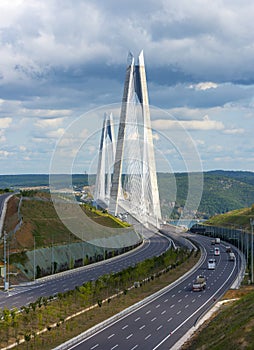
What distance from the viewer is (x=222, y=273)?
51312 millimetres

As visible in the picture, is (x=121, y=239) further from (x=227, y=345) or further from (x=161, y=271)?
(x=227, y=345)

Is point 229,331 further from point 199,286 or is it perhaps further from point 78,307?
point 199,286

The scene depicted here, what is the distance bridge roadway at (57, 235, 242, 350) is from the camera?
26828 mm

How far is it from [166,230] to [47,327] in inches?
3067

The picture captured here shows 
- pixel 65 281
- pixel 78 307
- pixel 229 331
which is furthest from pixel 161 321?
pixel 65 281

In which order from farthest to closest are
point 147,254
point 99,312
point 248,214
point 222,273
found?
point 248,214, point 147,254, point 222,273, point 99,312

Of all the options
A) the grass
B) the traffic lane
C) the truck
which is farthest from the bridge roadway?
the traffic lane

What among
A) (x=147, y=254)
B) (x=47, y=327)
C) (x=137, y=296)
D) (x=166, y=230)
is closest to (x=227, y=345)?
(x=47, y=327)

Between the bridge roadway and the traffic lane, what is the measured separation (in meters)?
5.93

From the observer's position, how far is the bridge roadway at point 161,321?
26.8 m

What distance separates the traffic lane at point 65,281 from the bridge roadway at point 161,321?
5.93 meters

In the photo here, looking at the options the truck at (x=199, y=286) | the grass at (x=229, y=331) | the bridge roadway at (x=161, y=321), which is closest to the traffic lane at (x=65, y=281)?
the bridge roadway at (x=161, y=321)

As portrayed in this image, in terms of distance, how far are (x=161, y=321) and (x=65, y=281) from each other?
15647mm

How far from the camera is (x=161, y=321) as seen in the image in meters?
31.2
